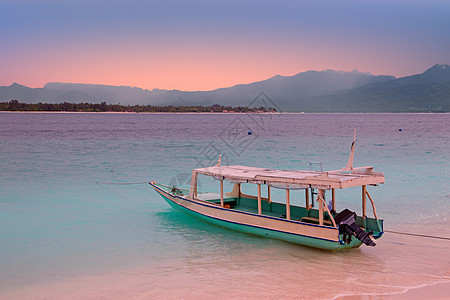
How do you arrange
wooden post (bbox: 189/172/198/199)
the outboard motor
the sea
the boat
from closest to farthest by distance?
1. the sea
2. the outboard motor
3. the boat
4. wooden post (bbox: 189/172/198/199)

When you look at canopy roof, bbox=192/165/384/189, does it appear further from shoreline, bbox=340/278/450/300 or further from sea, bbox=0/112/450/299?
shoreline, bbox=340/278/450/300

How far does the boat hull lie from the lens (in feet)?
37.0

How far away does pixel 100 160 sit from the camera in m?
37.3

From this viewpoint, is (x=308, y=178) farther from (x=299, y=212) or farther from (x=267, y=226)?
(x=299, y=212)

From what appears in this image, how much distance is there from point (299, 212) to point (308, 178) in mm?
2471

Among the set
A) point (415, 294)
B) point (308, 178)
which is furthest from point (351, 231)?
point (415, 294)

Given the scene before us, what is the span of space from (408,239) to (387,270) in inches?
118

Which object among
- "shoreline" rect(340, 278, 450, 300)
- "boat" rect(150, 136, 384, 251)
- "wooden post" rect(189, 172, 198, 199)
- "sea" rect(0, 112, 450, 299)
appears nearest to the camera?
"shoreline" rect(340, 278, 450, 300)

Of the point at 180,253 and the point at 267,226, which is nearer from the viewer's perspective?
the point at 180,253

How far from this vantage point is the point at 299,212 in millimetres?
13938

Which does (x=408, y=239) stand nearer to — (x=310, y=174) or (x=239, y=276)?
(x=310, y=174)

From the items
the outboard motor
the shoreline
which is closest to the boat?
the outboard motor

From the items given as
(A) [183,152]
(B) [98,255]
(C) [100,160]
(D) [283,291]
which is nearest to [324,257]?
(D) [283,291]

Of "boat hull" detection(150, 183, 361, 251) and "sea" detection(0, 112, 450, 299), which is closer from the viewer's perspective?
"sea" detection(0, 112, 450, 299)
